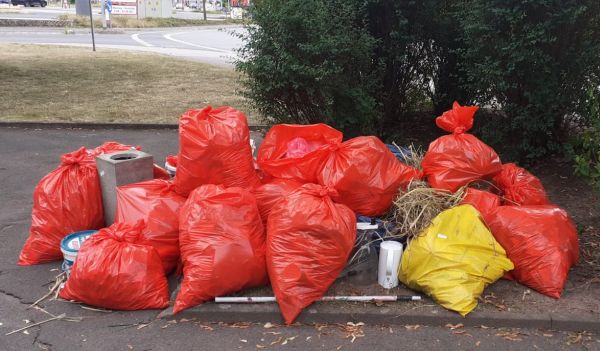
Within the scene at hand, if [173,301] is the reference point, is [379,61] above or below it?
above

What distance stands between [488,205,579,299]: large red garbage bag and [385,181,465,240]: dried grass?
34 centimetres

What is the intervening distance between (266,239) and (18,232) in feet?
7.68

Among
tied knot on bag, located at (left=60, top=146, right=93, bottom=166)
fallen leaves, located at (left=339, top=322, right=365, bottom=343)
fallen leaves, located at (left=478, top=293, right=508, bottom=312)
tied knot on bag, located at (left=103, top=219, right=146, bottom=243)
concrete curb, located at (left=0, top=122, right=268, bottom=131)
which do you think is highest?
tied knot on bag, located at (left=60, top=146, right=93, bottom=166)

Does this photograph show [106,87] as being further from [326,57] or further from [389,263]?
[389,263]

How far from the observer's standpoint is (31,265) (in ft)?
12.7

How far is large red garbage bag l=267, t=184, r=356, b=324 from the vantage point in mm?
3141

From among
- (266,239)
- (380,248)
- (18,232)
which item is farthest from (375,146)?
(18,232)

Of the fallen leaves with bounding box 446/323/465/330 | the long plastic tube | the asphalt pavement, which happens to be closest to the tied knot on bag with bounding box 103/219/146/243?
the long plastic tube

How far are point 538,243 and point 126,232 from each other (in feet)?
8.44

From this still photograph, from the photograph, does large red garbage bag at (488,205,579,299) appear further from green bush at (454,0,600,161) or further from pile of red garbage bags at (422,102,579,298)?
green bush at (454,0,600,161)

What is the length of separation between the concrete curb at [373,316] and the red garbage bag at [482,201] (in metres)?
0.80

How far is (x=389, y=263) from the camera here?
11.1ft

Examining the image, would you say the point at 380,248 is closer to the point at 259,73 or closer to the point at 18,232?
the point at 259,73

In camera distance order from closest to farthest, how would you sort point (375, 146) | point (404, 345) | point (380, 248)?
1. point (404, 345)
2. point (380, 248)
3. point (375, 146)
